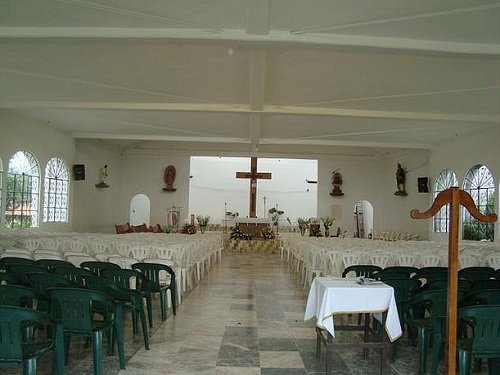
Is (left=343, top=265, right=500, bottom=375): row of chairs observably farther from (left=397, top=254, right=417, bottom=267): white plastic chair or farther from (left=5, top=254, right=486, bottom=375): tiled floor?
(left=397, top=254, right=417, bottom=267): white plastic chair

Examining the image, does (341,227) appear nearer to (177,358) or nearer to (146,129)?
(146,129)

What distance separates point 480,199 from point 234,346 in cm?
1053

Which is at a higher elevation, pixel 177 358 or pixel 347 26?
pixel 347 26

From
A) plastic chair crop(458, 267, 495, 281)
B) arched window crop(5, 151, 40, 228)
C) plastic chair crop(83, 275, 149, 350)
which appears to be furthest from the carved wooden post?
arched window crop(5, 151, 40, 228)

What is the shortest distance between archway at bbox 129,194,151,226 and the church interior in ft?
9.15

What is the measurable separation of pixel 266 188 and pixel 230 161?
237 centimetres

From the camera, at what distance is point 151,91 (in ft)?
31.7

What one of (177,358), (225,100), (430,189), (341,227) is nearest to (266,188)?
(341,227)

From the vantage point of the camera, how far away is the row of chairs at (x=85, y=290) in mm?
3721

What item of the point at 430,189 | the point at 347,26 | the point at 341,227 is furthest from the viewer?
the point at 341,227

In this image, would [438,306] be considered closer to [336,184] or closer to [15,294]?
[15,294]

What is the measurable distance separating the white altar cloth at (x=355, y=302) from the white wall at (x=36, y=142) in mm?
10180

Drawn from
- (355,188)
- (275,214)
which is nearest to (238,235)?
(355,188)

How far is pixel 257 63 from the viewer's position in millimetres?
7414
